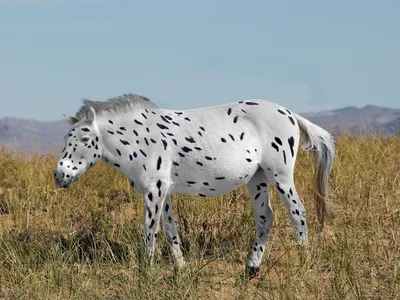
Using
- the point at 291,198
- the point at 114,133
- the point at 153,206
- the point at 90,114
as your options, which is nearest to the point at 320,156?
the point at 291,198

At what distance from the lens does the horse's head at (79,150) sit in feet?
18.5

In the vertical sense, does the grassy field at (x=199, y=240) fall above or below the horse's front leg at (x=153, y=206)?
below

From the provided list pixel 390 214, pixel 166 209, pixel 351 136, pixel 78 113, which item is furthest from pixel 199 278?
pixel 351 136

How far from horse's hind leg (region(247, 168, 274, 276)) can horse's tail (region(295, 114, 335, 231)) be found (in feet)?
1.84

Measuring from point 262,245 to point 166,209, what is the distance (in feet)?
2.94

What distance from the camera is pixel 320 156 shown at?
20.8ft

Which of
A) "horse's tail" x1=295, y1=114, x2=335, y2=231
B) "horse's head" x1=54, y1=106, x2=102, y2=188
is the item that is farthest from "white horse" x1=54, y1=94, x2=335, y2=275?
"horse's tail" x1=295, y1=114, x2=335, y2=231

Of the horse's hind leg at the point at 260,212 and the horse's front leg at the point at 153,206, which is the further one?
the horse's hind leg at the point at 260,212

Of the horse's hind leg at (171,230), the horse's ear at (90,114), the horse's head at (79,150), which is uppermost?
the horse's ear at (90,114)

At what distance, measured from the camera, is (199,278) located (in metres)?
5.50

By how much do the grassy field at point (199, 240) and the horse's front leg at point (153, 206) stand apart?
0.13m

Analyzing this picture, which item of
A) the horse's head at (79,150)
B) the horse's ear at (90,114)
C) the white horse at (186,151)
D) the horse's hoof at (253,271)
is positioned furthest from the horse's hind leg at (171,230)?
the horse's ear at (90,114)

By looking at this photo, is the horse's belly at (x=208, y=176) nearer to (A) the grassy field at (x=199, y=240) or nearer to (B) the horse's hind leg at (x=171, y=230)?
(B) the horse's hind leg at (x=171, y=230)

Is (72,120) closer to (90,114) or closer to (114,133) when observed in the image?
(90,114)
